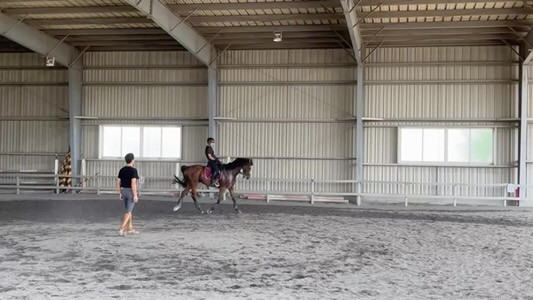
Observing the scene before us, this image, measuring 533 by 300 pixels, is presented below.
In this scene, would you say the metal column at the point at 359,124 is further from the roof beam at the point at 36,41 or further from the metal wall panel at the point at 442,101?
the roof beam at the point at 36,41

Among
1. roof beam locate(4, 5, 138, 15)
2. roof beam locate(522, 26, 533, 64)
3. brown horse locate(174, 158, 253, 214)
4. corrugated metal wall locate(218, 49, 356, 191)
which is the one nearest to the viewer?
brown horse locate(174, 158, 253, 214)

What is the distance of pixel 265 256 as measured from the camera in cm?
839

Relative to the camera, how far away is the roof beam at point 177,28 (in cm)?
1462

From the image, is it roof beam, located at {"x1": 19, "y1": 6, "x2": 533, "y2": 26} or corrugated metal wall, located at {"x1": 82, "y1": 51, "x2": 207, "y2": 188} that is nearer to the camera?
roof beam, located at {"x1": 19, "y1": 6, "x2": 533, "y2": 26}

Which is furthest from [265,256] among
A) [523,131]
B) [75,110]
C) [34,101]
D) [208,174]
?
[34,101]

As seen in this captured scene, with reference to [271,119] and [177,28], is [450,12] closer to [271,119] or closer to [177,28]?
[271,119]

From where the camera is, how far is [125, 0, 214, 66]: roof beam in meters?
14.6

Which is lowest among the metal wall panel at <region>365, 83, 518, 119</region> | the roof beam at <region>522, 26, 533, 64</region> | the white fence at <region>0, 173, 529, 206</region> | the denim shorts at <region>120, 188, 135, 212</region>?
the white fence at <region>0, 173, 529, 206</region>

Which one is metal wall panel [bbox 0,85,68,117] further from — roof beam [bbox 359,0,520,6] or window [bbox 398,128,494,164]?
window [bbox 398,128,494,164]

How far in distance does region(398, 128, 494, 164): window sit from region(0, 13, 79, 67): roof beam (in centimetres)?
1250

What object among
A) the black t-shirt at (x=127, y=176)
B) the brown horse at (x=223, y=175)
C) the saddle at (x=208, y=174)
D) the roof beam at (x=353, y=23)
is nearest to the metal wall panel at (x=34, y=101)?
the brown horse at (x=223, y=175)

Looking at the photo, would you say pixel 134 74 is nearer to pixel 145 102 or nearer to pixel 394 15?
pixel 145 102

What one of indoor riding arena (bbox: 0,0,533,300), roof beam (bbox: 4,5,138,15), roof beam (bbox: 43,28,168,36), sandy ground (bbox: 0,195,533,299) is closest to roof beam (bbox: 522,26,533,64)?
indoor riding arena (bbox: 0,0,533,300)

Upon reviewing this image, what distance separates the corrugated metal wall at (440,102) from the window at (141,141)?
23.8 ft
